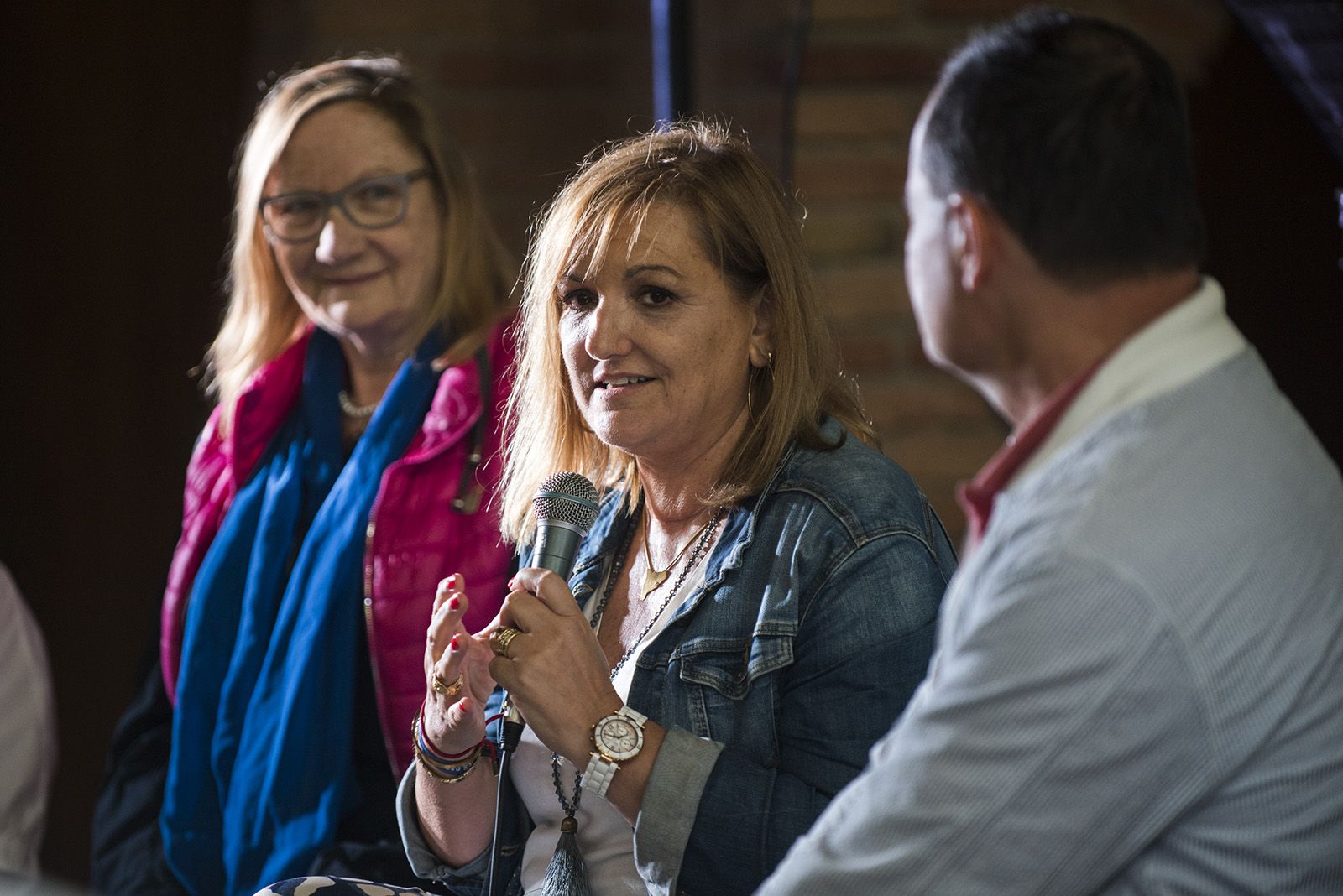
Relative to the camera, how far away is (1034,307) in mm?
1006

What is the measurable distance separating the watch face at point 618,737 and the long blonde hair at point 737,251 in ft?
0.98

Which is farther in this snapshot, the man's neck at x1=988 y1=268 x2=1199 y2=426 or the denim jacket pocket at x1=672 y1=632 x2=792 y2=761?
the denim jacket pocket at x1=672 y1=632 x2=792 y2=761

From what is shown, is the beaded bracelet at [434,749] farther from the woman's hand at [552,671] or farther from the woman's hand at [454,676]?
the woman's hand at [552,671]

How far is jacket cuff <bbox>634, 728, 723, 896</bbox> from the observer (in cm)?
131

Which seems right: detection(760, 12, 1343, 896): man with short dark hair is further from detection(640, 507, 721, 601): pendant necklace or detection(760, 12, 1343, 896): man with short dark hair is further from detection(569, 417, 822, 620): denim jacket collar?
detection(640, 507, 721, 601): pendant necklace

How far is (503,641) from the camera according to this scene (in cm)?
133

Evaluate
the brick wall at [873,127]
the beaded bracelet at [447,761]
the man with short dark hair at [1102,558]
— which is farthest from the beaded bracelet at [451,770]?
the brick wall at [873,127]

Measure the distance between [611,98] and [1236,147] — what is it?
144cm

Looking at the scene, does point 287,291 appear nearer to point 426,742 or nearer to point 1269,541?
point 426,742

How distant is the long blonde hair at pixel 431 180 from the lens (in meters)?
2.17

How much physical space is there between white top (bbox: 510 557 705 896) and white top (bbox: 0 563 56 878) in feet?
2.64

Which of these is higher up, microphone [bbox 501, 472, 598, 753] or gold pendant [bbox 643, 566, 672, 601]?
microphone [bbox 501, 472, 598, 753]

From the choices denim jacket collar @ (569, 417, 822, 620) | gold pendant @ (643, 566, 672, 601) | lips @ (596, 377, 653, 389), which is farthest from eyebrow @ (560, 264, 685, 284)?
gold pendant @ (643, 566, 672, 601)

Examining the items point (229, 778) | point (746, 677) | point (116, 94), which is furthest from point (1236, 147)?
point (116, 94)
